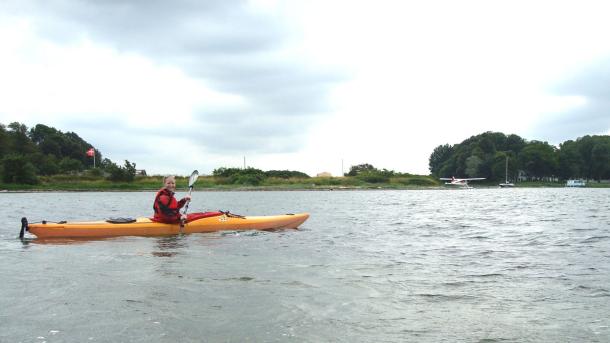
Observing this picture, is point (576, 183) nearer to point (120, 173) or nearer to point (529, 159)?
point (529, 159)

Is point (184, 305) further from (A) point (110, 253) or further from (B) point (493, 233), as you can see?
(B) point (493, 233)

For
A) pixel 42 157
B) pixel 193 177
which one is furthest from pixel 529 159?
pixel 193 177

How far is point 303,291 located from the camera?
297 inches

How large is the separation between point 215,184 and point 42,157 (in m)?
26.4

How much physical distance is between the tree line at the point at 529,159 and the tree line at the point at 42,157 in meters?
80.2

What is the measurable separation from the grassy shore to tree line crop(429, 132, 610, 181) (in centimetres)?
2374

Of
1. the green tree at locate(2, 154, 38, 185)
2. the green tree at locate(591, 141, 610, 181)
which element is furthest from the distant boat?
the green tree at locate(2, 154, 38, 185)

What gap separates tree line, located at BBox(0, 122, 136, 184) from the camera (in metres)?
63.2

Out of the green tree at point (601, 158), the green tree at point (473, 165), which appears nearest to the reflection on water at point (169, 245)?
the green tree at point (473, 165)

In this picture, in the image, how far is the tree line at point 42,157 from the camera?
207ft

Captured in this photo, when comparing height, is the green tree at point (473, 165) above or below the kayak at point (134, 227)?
above

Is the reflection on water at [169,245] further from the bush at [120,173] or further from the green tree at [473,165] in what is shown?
the green tree at [473,165]

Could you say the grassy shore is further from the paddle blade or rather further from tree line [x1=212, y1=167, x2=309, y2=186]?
the paddle blade

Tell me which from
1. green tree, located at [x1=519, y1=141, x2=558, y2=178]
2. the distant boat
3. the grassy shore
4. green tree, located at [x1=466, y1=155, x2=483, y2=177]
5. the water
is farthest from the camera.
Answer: green tree, located at [x1=519, y1=141, x2=558, y2=178]
